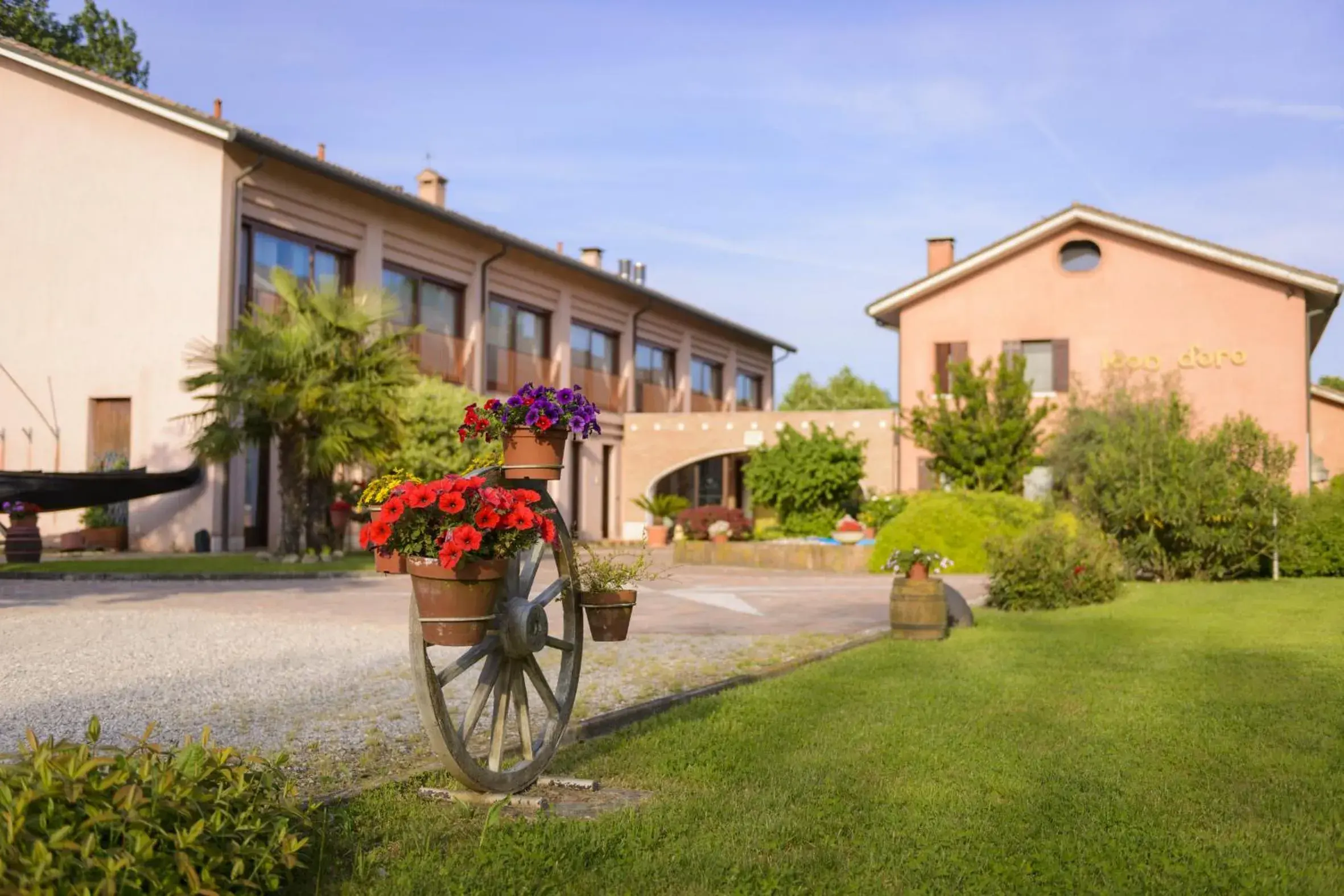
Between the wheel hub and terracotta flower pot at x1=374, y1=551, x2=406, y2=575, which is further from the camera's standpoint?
the wheel hub

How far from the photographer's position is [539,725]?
6434 millimetres

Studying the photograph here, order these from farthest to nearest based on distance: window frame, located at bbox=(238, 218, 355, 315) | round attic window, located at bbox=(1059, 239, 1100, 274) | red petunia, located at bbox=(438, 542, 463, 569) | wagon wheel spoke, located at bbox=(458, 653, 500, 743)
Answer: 1. round attic window, located at bbox=(1059, 239, 1100, 274)
2. window frame, located at bbox=(238, 218, 355, 315)
3. wagon wheel spoke, located at bbox=(458, 653, 500, 743)
4. red petunia, located at bbox=(438, 542, 463, 569)

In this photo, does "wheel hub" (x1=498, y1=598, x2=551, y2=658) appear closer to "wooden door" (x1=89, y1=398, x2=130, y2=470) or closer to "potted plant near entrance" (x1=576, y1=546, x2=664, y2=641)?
"potted plant near entrance" (x1=576, y1=546, x2=664, y2=641)

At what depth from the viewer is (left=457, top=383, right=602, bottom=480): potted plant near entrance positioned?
15.8ft

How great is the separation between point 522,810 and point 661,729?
166 centimetres

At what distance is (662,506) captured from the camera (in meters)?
31.9

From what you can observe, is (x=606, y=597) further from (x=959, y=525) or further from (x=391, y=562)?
(x=959, y=525)

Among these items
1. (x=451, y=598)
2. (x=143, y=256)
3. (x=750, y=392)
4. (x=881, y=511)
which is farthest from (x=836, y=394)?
(x=451, y=598)

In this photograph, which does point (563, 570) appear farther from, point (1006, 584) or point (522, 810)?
point (1006, 584)

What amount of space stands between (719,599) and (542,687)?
408 inches

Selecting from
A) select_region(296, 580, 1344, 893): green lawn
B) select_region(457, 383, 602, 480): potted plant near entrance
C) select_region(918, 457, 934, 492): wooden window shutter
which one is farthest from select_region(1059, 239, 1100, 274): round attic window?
select_region(457, 383, 602, 480): potted plant near entrance

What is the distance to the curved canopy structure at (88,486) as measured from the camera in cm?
1856

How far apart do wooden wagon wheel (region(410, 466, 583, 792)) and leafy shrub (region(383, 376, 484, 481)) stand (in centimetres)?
1508

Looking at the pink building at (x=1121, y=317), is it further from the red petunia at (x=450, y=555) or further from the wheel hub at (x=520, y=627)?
the red petunia at (x=450, y=555)
